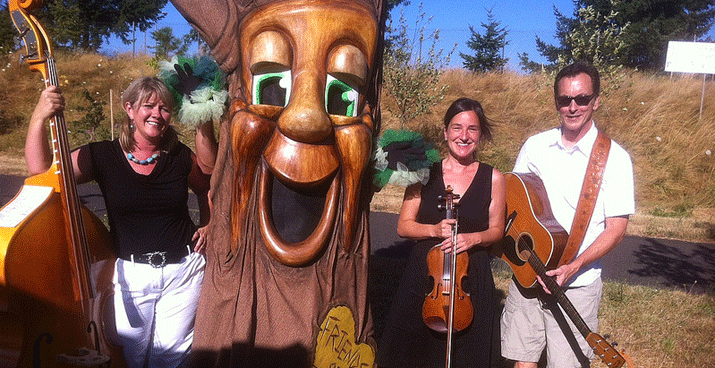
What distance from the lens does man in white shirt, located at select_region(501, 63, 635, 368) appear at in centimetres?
260

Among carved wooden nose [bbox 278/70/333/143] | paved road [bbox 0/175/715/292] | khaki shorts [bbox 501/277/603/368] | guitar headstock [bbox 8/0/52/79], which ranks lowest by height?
paved road [bbox 0/175/715/292]

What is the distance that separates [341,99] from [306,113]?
0.29 meters

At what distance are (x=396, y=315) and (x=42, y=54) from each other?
1.94 meters

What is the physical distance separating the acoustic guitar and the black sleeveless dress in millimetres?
244

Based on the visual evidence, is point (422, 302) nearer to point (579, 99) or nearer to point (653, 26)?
point (579, 99)

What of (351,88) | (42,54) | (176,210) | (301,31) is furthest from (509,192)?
(42,54)

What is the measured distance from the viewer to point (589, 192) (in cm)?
262

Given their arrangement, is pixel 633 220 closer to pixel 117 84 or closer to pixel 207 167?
pixel 207 167

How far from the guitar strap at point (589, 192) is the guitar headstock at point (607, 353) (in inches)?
16.5

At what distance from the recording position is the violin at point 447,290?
247cm

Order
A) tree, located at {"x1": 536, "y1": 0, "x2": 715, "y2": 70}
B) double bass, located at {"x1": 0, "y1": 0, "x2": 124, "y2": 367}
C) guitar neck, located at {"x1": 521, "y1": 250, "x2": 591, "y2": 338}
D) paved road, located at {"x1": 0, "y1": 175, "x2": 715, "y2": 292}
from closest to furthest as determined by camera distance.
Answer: double bass, located at {"x1": 0, "y1": 0, "x2": 124, "y2": 367}, guitar neck, located at {"x1": 521, "y1": 250, "x2": 591, "y2": 338}, paved road, located at {"x1": 0, "y1": 175, "x2": 715, "y2": 292}, tree, located at {"x1": 536, "y1": 0, "x2": 715, "y2": 70}

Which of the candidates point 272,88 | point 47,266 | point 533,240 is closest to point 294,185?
point 272,88

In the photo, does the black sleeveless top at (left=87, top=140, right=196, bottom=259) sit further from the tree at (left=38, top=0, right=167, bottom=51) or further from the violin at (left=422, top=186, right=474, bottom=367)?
the tree at (left=38, top=0, right=167, bottom=51)

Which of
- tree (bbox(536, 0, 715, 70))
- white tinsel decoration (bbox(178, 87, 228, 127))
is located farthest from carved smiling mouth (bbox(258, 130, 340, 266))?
tree (bbox(536, 0, 715, 70))
